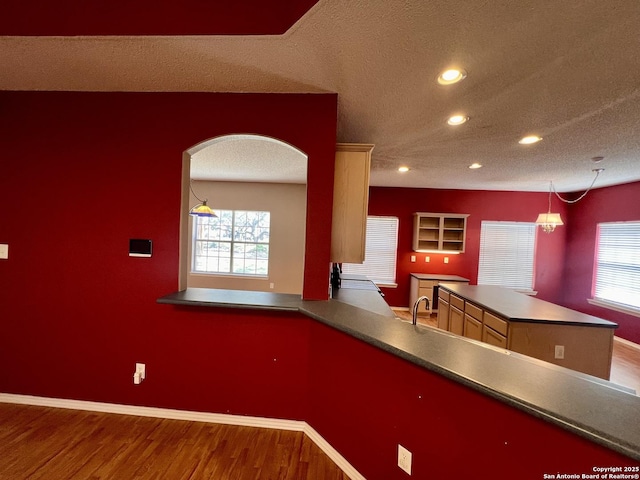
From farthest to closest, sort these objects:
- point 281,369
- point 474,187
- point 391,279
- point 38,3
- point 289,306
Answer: point 391,279, point 474,187, point 281,369, point 289,306, point 38,3

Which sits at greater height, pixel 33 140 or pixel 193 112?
pixel 193 112

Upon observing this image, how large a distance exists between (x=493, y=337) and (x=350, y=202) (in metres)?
2.07

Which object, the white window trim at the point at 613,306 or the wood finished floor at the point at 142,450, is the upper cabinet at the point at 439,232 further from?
the wood finished floor at the point at 142,450

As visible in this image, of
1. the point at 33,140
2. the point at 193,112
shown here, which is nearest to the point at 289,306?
the point at 193,112

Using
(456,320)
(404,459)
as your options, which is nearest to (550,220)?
(456,320)

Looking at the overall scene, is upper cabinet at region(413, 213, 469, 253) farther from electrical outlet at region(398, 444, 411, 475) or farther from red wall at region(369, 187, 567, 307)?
electrical outlet at region(398, 444, 411, 475)

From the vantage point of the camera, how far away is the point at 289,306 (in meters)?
1.71

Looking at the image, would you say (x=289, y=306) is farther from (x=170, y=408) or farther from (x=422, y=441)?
(x=170, y=408)

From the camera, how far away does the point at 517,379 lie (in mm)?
958

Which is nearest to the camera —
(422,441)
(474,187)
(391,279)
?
(422,441)

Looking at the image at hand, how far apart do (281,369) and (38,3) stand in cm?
255

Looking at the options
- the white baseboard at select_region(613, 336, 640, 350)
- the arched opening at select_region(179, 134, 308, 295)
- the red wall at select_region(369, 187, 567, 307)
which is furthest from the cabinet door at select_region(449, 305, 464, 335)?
the white baseboard at select_region(613, 336, 640, 350)

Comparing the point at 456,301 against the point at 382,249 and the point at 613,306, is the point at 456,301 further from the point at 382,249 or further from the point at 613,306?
the point at 613,306

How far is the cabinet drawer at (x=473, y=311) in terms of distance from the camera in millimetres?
2865
